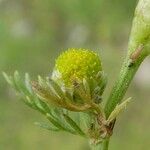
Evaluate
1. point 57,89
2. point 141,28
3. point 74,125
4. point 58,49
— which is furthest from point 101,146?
point 58,49

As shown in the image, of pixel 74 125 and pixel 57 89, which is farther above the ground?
pixel 57 89

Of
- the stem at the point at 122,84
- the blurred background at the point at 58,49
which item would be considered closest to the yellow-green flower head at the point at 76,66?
the stem at the point at 122,84

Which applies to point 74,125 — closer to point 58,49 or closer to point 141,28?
point 141,28

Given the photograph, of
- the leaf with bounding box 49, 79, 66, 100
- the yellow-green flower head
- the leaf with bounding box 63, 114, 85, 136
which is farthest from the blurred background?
the leaf with bounding box 49, 79, 66, 100

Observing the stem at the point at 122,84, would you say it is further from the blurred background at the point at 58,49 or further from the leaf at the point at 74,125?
the blurred background at the point at 58,49

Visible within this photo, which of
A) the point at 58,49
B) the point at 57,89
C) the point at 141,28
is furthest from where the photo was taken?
the point at 58,49

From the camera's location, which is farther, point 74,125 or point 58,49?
point 58,49

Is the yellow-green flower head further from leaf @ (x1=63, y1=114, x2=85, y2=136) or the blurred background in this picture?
the blurred background
